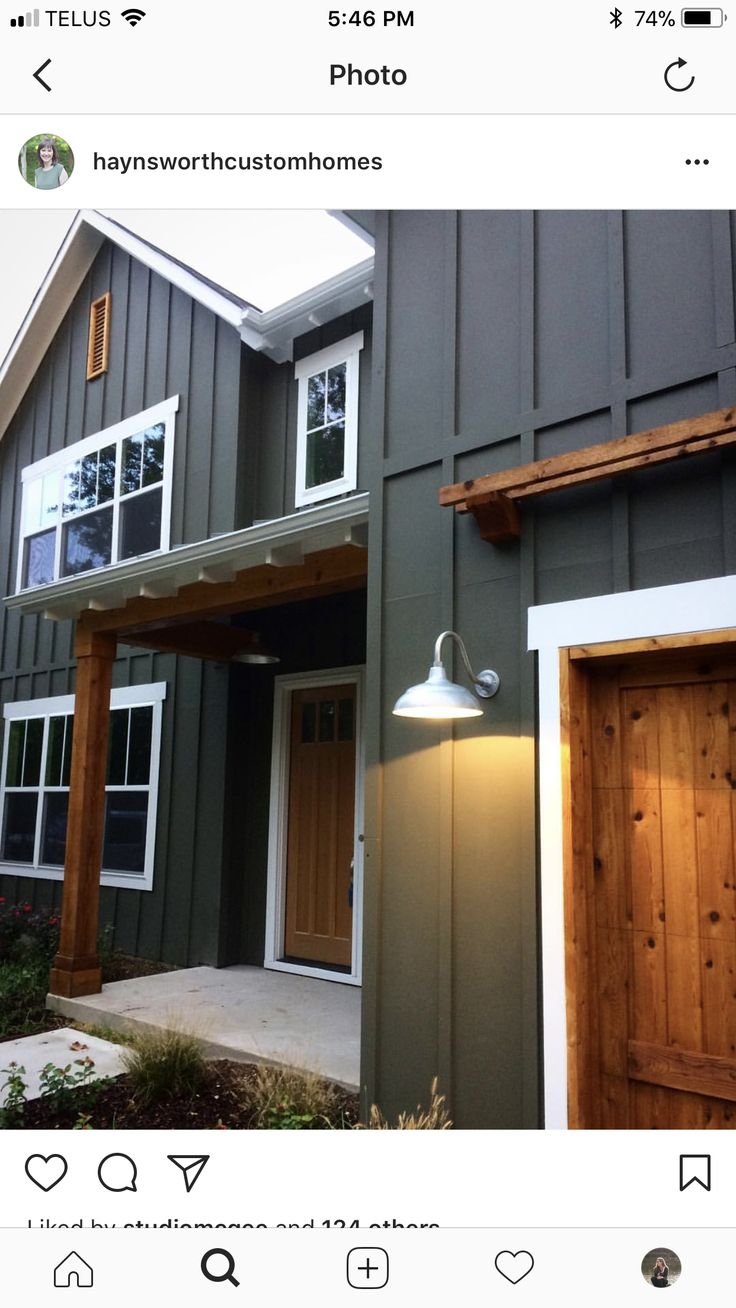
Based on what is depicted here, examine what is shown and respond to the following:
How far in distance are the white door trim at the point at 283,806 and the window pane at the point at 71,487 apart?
3016mm

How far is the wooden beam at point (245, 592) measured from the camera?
4.45 metres

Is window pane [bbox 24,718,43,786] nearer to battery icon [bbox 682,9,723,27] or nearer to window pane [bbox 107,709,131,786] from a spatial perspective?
window pane [bbox 107,709,131,786]

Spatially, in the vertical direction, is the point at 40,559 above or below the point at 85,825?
above

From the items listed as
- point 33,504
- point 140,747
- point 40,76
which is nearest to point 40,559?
point 33,504

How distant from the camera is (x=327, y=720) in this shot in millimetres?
6234

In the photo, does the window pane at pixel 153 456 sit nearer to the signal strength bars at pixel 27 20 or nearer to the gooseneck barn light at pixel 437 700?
the gooseneck barn light at pixel 437 700

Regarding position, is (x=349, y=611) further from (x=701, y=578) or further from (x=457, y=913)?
(x=701, y=578)

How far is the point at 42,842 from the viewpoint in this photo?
818 centimetres

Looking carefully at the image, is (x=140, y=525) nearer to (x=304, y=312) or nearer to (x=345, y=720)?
(x=304, y=312)

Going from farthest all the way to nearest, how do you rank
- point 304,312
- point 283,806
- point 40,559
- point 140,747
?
point 40,559 < point 140,747 < point 283,806 < point 304,312

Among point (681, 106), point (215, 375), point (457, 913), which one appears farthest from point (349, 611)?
point (681, 106)

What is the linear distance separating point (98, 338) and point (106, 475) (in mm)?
1429
